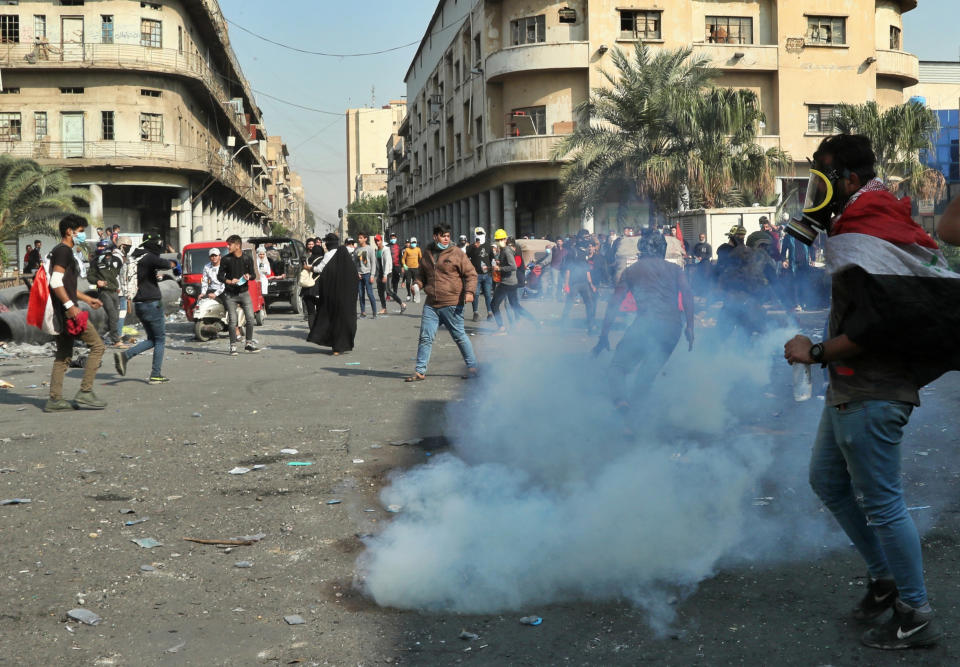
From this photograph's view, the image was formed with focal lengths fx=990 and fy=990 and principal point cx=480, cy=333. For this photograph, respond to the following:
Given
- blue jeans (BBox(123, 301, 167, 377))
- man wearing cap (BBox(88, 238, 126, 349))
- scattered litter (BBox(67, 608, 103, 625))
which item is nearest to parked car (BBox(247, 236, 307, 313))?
man wearing cap (BBox(88, 238, 126, 349))

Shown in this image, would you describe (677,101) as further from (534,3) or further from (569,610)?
(569,610)

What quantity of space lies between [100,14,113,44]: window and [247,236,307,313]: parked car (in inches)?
765

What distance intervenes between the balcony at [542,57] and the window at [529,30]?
0.78 metres

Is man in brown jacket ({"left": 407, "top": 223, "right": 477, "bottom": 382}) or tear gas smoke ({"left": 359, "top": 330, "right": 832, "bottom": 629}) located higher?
man in brown jacket ({"left": 407, "top": 223, "right": 477, "bottom": 382})

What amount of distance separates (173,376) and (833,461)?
9.58 metres

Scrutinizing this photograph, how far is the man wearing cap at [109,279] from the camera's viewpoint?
1464 centimetres

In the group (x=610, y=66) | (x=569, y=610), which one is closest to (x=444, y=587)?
(x=569, y=610)

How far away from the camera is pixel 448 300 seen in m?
11.0

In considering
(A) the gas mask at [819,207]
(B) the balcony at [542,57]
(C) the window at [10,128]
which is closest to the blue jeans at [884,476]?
(A) the gas mask at [819,207]

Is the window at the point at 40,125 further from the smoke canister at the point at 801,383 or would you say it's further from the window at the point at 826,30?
the smoke canister at the point at 801,383

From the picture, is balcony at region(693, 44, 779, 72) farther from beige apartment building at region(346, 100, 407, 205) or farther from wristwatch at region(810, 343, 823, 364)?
beige apartment building at region(346, 100, 407, 205)

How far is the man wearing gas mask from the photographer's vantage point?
10.6 feet

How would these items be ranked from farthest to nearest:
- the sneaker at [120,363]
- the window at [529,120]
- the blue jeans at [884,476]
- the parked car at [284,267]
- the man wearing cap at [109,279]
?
1. the window at [529,120]
2. the parked car at [284,267]
3. the man wearing cap at [109,279]
4. the sneaker at [120,363]
5. the blue jeans at [884,476]

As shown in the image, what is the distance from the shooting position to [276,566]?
4.44 meters
